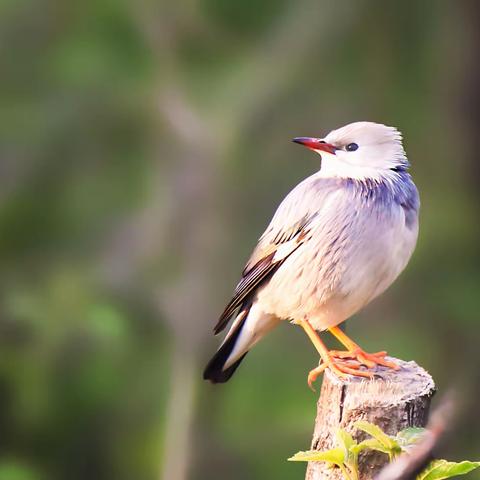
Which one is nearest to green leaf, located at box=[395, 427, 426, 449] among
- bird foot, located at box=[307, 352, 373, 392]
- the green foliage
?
the green foliage

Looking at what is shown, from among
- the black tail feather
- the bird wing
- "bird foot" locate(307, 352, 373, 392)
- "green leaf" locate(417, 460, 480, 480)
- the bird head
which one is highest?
the bird head

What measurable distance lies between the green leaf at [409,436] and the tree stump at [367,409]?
0.13 m

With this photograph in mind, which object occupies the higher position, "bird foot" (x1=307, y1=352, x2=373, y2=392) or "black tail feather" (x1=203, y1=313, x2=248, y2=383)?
"bird foot" (x1=307, y1=352, x2=373, y2=392)

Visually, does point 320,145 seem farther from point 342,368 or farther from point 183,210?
point 183,210

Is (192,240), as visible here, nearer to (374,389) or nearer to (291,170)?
(291,170)

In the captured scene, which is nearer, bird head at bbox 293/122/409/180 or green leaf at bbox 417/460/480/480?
green leaf at bbox 417/460/480/480

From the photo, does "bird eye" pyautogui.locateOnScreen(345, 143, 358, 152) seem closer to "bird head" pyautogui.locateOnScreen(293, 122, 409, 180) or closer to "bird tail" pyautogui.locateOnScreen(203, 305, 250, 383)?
"bird head" pyautogui.locateOnScreen(293, 122, 409, 180)

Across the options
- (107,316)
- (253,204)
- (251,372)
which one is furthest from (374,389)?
(253,204)

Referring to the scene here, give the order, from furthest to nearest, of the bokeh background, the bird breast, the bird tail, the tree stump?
the bokeh background → the bird tail → the bird breast → the tree stump

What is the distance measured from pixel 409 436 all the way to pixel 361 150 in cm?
106

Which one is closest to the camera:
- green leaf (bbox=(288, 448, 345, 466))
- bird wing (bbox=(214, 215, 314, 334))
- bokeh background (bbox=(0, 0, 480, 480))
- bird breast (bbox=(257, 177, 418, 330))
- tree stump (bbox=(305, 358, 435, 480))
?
green leaf (bbox=(288, 448, 345, 466))

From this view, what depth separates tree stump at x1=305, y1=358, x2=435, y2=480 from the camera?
2.73 meters

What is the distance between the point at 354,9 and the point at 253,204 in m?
1.31

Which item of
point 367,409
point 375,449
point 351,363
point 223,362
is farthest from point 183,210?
point 375,449
